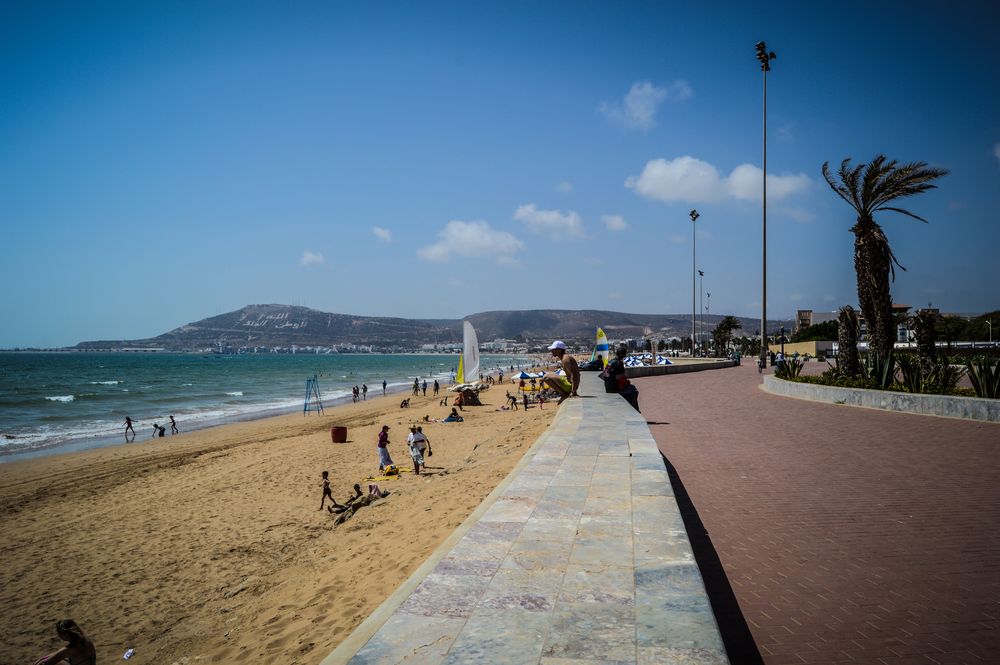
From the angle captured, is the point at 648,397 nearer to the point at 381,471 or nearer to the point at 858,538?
the point at 381,471

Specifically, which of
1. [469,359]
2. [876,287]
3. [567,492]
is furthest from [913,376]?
[469,359]

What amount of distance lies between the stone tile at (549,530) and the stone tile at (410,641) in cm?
130

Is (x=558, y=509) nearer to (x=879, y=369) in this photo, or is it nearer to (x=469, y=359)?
(x=879, y=369)

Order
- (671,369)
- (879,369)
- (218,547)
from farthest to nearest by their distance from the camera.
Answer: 1. (671,369)
2. (879,369)
3. (218,547)

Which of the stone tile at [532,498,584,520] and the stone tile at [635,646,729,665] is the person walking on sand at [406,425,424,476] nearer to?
the stone tile at [532,498,584,520]

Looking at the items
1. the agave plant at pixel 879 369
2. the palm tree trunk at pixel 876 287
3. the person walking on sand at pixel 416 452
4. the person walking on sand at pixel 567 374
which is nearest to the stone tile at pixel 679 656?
the person walking on sand at pixel 567 374

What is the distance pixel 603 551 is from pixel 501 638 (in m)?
1.27

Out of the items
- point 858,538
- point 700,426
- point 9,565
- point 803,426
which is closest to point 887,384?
point 803,426

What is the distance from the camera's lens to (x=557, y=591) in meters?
3.07

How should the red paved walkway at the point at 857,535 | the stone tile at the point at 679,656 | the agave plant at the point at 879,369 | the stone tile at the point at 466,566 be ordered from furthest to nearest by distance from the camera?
1. the agave plant at the point at 879,369
2. the stone tile at the point at 466,566
3. the red paved walkway at the point at 857,535
4. the stone tile at the point at 679,656

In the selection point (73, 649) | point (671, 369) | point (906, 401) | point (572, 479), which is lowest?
point (73, 649)

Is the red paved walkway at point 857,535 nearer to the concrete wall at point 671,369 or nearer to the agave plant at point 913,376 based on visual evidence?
the agave plant at point 913,376

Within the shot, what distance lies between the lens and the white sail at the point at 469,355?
108 feet

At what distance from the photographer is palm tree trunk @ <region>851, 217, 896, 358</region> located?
16.4m
